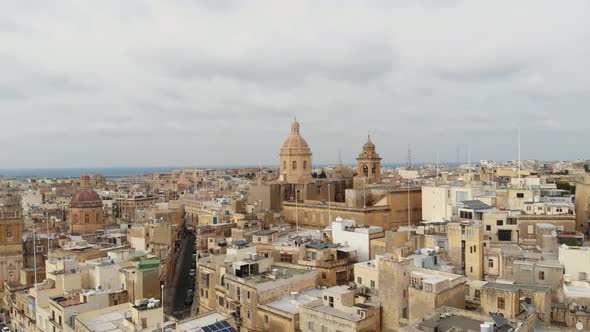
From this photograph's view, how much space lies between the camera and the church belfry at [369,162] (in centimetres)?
5647

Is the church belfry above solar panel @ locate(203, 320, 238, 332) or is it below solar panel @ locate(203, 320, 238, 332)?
above

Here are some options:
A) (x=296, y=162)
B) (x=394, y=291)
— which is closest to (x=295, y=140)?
(x=296, y=162)

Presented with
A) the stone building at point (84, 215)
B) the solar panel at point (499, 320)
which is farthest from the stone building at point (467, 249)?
the stone building at point (84, 215)

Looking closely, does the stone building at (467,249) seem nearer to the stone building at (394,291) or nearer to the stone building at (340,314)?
the stone building at (394,291)

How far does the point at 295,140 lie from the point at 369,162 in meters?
8.78

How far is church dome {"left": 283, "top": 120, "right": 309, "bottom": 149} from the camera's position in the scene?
5772 cm

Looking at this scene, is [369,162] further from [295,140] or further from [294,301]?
[294,301]

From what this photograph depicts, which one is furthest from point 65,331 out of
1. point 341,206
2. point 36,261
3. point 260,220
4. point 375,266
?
point 341,206

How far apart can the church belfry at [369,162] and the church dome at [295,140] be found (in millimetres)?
6488

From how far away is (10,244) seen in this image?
41.3m

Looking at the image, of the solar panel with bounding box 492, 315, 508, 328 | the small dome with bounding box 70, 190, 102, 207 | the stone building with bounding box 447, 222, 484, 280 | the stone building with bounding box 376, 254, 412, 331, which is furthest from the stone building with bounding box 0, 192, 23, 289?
the solar panel with bounding box 492, 315, 508, 328

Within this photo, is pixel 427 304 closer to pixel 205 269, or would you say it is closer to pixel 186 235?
pixel 205 269

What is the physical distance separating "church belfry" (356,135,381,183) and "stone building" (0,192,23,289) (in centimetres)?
3401

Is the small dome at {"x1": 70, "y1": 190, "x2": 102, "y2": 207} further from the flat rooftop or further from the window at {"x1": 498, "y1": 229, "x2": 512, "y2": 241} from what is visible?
the window at {"x1": 498, "y1": 229, "x2": 512, "y2": 241}
